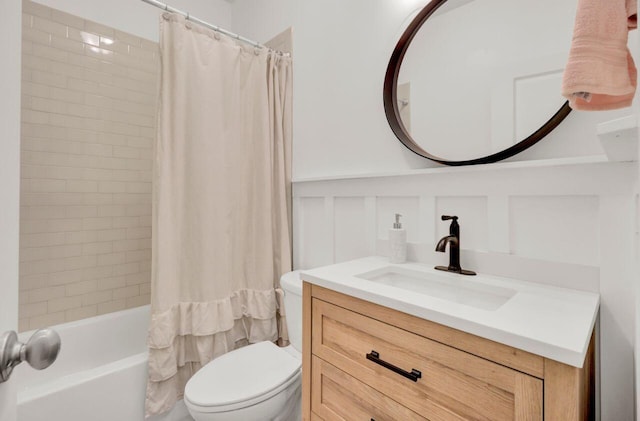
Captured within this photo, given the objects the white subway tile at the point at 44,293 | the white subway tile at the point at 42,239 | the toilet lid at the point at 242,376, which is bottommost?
the toilet lid at the point at 242,376

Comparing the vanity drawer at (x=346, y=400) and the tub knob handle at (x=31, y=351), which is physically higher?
the tub knob handle at (x=31, y=351)

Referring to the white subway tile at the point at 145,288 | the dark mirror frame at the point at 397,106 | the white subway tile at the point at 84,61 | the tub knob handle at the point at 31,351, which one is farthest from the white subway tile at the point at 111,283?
the dark mirror frame at the point at 397,106

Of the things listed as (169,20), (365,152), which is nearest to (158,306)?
(365,152)

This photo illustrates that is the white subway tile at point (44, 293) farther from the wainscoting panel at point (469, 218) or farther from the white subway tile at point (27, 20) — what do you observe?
the wainscoting panel at point (469, 218)

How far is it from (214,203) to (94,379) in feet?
3.01

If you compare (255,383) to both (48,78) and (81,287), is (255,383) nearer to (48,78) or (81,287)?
(81,287)

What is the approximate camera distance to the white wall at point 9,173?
47 centimetres

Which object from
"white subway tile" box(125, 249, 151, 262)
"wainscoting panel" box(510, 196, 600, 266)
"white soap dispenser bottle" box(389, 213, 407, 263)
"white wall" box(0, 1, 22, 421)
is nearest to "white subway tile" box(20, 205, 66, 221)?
"white subway tile" box(125, 249, 151, 262)

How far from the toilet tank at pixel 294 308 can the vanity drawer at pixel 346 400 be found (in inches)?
17.0

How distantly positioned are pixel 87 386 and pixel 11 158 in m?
1.26

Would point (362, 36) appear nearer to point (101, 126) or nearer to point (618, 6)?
point (618, 6)

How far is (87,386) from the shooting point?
1.29m

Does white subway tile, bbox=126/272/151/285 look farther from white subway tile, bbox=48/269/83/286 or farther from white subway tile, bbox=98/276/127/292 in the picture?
white subway tile, bbox=48/269/83/286

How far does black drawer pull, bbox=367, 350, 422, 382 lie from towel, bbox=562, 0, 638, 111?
27.8 inches
